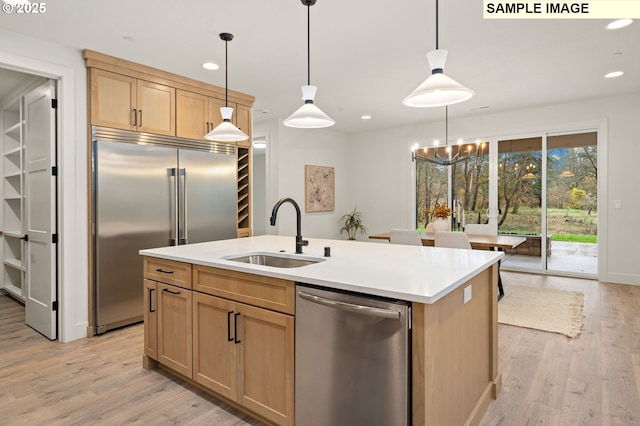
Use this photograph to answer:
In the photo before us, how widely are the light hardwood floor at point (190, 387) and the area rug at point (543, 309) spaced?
15 centimetres

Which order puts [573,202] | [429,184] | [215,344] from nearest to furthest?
[215,344], [573,202], [429,184]

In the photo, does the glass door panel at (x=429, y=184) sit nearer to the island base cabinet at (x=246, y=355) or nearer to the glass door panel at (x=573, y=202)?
the glass door panel at (x=573, y=202)

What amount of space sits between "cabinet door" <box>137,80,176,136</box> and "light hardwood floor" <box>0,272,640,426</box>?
6.57ft

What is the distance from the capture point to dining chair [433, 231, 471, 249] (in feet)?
12.9

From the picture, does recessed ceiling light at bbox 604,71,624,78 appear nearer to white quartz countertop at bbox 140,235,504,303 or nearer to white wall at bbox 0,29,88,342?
white quartz countertop at bbox 140,235,504,303

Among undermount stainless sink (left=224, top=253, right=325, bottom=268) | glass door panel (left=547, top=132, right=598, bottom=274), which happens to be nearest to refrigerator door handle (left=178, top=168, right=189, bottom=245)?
undermount stainless sink (left=224, top=253, right=325, bottom=268)

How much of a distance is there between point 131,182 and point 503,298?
4288mm

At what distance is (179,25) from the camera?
9.46 ft

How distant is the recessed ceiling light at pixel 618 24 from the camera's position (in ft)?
9.48

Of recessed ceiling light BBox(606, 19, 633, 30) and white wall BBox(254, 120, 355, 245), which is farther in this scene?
white wall BBox(254, 120, 355, 245)

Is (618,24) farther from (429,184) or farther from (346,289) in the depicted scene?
(429,184)

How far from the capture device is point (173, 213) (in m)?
3.81

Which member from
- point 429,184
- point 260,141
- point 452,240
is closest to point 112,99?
point 260,141

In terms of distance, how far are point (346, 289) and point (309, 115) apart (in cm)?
126
